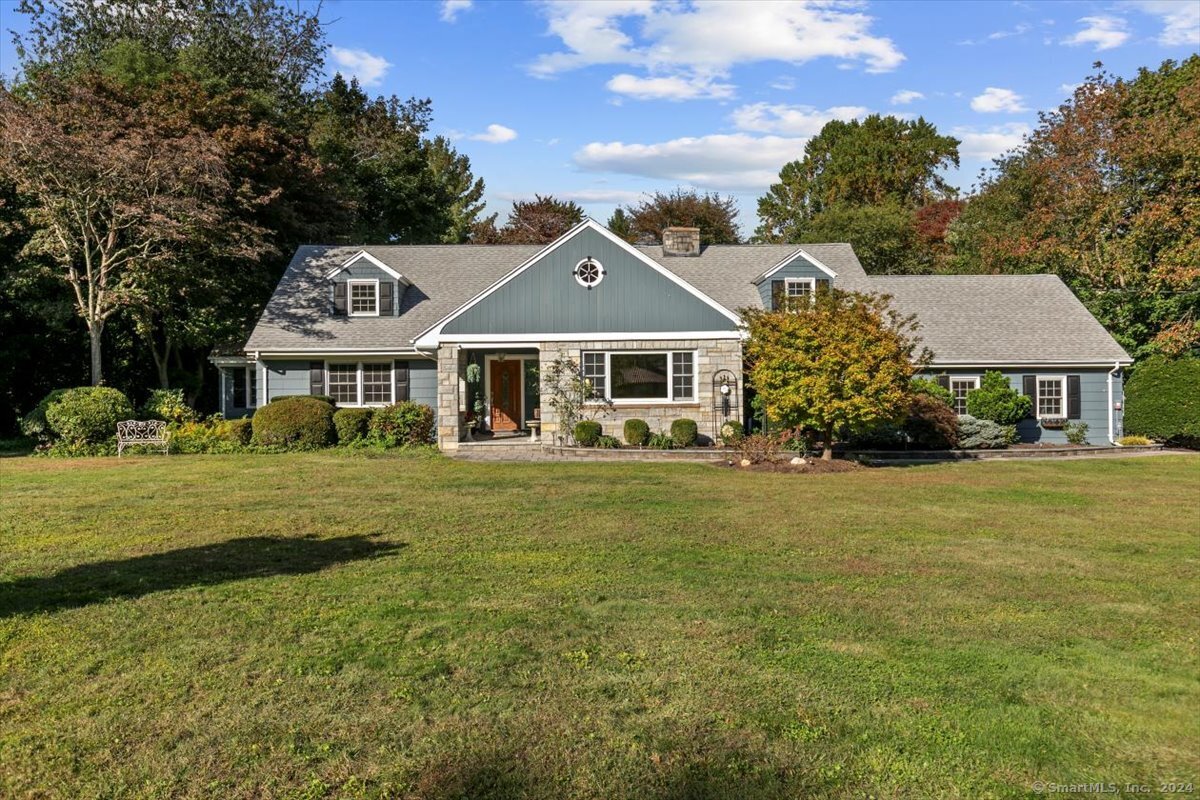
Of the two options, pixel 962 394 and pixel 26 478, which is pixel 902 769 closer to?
pixel 26 478

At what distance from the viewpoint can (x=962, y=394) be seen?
22.2 m

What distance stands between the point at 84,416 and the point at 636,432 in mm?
12952

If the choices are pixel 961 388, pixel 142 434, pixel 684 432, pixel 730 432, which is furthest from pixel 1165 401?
pixel 142 434

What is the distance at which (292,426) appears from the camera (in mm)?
19641

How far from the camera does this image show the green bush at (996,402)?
21.0 m

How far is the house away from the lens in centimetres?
2033

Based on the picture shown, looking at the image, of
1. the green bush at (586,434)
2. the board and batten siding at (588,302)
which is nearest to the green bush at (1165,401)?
the board and batten siding at (588,302)

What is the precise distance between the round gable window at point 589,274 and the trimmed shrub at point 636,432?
3735 mm

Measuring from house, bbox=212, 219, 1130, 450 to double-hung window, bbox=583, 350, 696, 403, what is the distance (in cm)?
4

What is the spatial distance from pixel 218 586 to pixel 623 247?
15.3 metres

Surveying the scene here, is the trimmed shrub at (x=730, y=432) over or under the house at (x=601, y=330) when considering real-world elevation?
under

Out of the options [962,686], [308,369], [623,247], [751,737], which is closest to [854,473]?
[623,247]

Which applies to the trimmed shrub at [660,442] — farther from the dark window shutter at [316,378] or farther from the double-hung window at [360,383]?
the dark window shutter at [316,378]

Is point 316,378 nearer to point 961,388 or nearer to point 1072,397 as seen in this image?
point 961,388
